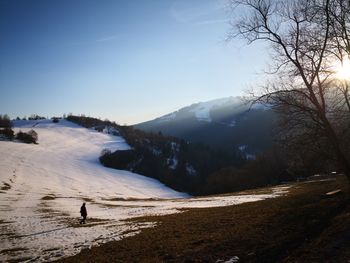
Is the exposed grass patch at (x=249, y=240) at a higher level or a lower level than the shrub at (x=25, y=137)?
lower

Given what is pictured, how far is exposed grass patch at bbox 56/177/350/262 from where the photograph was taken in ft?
40.5

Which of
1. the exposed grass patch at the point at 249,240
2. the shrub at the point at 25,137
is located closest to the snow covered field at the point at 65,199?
the exposed grass patch at the point at 249,240

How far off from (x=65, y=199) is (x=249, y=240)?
5976cm

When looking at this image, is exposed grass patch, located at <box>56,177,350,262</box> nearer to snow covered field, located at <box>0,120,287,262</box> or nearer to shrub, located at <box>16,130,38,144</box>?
snow covered field, located at <box>0,120,287,262</box>

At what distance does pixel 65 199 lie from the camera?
223ft

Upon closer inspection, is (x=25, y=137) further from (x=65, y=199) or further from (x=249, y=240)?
(x=249, y=240)

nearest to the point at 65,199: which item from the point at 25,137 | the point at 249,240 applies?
the point at 249,240

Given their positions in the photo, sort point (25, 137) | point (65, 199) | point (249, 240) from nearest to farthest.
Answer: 1. point (249, 240)
2. point (65, 199)
3. point (25, 137)

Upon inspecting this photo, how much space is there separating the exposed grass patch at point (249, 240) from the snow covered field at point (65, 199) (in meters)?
3.53

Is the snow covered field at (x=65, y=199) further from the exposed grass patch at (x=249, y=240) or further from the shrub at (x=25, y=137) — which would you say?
the shrub at (x=25, y=137)

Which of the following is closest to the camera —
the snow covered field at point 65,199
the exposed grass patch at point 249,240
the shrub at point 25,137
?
the exposed grass patch at point 249,240

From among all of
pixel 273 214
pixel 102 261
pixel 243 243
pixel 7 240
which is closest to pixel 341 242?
pixel 243 243

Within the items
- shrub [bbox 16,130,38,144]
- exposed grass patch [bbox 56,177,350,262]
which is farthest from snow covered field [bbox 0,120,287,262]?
shrub [bbox 16,130,38,144]

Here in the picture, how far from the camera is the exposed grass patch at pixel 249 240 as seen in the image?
12.4 metres
